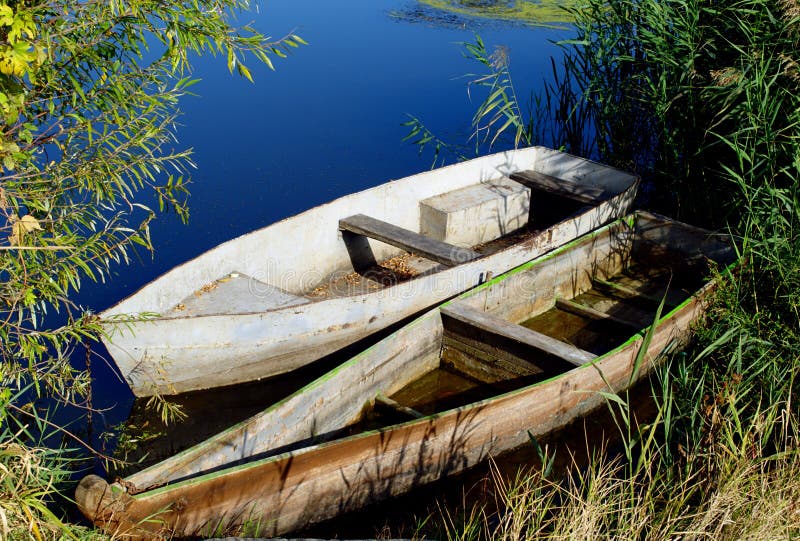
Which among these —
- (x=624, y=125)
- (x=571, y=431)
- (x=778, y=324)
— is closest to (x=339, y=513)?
(x=571, y=431)

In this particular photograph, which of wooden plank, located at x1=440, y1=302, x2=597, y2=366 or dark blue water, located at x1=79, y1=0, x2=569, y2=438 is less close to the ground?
dark blue water, located at x1=79, y1=0, x2=569, y2=438

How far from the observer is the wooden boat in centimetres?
485

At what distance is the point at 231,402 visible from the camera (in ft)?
16.9

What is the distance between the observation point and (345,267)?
654cm

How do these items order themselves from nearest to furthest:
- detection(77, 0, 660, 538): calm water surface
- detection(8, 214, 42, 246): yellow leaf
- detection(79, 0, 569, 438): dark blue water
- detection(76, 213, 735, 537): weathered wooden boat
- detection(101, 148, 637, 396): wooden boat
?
detection(8, 214, 42, 246): yellow leaf → detection(76, 213, 735, 537): weathered wooden boat → detection(101, 148, 637, 396): wooden boat → detection(77, 0, 660, 538): calm water surface → detection(79, 0, 569, 438): dark blue water

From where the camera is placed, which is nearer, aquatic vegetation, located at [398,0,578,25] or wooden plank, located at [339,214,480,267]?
wooden plank, located at [339,214,480,267]

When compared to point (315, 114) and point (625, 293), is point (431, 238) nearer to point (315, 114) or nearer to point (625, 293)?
point (625, 293)

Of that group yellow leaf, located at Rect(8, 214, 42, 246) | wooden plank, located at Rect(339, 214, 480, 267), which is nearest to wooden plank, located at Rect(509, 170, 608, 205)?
wooden plank, located at Rect(339, 214, 480, 267)

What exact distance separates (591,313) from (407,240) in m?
1.55

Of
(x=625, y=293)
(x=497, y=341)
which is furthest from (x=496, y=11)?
(x=497, y=341)

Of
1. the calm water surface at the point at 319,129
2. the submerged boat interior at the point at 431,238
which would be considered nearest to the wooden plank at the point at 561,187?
the submerged boat interior at the point at 431,238

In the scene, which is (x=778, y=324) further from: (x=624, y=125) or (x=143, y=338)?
(x=143, y=338)

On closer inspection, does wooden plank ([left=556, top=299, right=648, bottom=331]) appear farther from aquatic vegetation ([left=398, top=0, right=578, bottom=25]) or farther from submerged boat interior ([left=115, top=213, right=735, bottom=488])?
aquatic vegetation ([left=398, top=0, right=578, bottom=25])

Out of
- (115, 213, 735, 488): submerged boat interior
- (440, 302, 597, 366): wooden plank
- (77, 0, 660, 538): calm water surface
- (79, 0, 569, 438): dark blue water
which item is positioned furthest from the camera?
(79, 0, 569, 438): dark blue water
